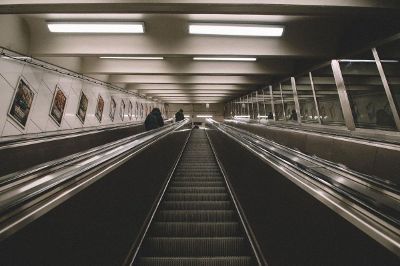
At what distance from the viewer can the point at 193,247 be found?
2.64 m

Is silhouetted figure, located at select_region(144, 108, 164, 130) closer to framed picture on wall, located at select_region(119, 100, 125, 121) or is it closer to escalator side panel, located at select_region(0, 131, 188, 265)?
escalator side panel, located at select_region(0, 131, 188, 265)

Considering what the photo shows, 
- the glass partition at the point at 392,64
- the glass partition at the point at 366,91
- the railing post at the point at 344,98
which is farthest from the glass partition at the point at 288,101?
the glass partition at the point at 392,64

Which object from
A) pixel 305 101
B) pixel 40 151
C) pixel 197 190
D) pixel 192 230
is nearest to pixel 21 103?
pixel 40 151

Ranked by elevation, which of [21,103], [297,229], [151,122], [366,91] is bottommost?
[297,229]

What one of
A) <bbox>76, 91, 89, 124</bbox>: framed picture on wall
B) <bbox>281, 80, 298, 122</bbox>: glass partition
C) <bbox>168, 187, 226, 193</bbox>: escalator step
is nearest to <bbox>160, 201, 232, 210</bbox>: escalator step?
<bbox>168, 187, 226, 193</bbox>: escalator step

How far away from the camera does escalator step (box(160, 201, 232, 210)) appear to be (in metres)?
3.68

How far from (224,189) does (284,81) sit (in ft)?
27.4

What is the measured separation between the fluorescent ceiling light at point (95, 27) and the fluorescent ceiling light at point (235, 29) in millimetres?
1350

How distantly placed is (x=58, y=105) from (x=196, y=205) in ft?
20.3

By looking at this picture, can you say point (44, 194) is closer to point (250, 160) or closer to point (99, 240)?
point (99, 240)

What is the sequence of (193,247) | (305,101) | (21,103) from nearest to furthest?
(193,247)
(21,103)
(305,101)

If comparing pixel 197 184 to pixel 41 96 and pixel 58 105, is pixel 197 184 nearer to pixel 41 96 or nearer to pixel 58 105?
pixel 41 96

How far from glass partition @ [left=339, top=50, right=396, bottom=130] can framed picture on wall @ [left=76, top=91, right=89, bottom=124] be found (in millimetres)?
8539

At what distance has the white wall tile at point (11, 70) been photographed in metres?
5.51
